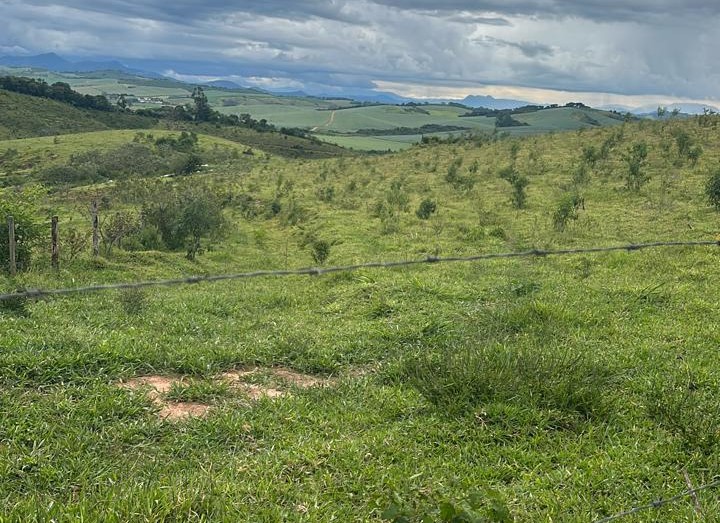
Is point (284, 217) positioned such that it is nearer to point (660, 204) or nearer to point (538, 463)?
point (660, 204)

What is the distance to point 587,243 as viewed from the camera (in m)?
15.9

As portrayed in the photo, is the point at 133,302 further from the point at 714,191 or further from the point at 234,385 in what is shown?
the point at 714,191

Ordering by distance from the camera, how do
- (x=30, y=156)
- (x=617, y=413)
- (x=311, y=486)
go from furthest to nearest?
(x=30, y=156) → (x=617, y=413) → (x=311, y=486)

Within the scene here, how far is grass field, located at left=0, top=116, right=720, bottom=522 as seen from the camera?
432 cm

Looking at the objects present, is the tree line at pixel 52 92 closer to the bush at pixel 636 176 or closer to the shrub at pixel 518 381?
the bush at pixel 636 176

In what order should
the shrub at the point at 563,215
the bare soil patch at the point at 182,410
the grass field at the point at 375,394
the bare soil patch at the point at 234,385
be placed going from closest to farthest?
the grass field at the point at 375,394 → the bare soil patch at the point at 182,410 → the bare soil patch at the point at 234,385 → the shrub at the point at 563,215

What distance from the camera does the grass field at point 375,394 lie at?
4320mm

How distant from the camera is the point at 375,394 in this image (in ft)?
20.8

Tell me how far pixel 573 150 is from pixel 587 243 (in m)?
20.4

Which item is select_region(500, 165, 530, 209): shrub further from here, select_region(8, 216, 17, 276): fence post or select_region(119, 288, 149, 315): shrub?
select_region(8, 216, 17, 276): fence post

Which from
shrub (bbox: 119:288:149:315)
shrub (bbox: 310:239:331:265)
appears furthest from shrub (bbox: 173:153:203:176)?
shrub (bbox: 119:288:149:315)

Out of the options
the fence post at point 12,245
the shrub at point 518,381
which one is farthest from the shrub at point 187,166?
the shrub at point 518,381

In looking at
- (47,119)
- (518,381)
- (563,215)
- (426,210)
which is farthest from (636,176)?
(47,119)

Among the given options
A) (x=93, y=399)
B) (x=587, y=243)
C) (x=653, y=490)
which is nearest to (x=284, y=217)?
(x=587, y=243)
